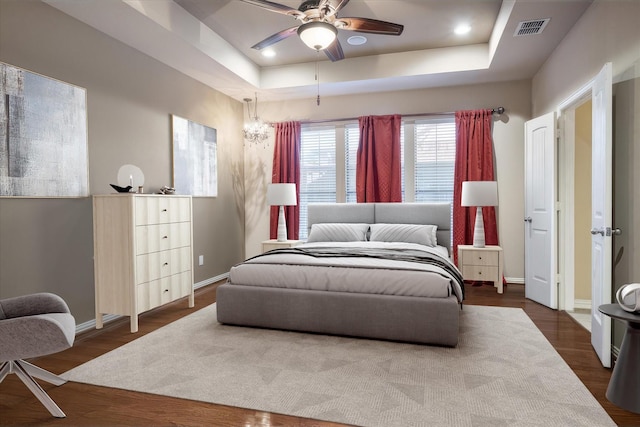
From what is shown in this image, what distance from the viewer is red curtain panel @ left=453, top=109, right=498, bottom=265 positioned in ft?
16.8

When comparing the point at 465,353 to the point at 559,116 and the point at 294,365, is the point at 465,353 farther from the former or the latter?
the point at 559,116

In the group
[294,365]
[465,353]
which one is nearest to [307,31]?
[294,365]

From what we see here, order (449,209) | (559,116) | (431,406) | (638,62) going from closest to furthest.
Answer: (431,406), (638,62), (559,116), (449,209)

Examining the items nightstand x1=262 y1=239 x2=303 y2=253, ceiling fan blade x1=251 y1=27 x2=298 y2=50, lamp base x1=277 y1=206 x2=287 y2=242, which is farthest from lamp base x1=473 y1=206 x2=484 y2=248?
ceiling fan blade x1=251 y1=27 x2=298 y2=50

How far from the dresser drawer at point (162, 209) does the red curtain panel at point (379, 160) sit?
2.52 meters

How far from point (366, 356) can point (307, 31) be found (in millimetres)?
2461

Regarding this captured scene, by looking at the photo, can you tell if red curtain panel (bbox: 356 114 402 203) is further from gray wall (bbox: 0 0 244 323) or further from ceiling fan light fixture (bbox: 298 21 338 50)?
ceiling fan light fixture (bbox: 298 21 338 50)

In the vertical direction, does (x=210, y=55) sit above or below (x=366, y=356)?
above

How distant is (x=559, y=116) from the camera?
153 inches

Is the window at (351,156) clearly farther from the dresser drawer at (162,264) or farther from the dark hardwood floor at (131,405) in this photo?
the dark hardwood floor at (131,405)

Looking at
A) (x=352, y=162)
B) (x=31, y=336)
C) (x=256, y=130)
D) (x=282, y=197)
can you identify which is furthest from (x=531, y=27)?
(x=31, y=336)

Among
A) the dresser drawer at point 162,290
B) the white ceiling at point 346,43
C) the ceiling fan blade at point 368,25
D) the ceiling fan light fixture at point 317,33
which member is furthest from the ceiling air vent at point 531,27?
the dresser drawer at point 162,290

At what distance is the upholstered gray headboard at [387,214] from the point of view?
199 inches

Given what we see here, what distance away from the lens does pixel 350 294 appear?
3.05 metres
